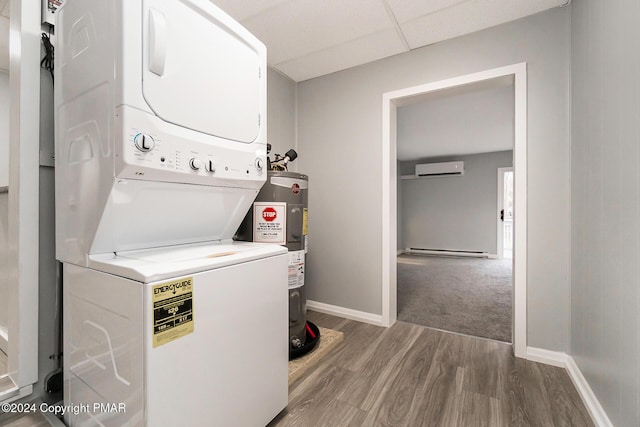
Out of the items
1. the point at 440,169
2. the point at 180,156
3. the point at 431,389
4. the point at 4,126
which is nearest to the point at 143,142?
the point at 180,156

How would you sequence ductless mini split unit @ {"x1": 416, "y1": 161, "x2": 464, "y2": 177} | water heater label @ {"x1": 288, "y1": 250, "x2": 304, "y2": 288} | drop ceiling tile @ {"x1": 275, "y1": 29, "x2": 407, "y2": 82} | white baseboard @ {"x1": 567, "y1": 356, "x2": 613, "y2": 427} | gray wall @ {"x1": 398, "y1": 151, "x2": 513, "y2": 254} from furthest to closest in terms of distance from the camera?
ductless mini split unit @ {"x1": 416, "y1": 161, "x2": 464, "y2": 177} → gray wall @ {"x1": 398, "y1": 151, "x2": 513, "y2": 254} → drop ceiling tile @ {"x1": 275, "y1": 29, "x2": 407, "y2": 82} → water heater label @ {"x1": 288, "y1": 250, "x2": 304, "y2": 288} → white baseboard @ {"x1": 567, "y1": 356, "x2": 613, "y2": 427}

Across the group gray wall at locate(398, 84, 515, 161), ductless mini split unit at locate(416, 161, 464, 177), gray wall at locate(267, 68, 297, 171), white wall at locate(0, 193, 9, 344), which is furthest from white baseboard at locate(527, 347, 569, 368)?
ductless mini split unit at locate(416, 161, 464, 177)

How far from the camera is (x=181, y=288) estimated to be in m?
0.84

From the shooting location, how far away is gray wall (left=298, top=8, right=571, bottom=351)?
1736mm

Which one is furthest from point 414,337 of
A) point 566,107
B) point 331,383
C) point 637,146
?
point 566,107

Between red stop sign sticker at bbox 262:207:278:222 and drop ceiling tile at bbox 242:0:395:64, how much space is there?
129cm

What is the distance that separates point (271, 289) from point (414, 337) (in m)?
1.49

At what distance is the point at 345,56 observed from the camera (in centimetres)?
231

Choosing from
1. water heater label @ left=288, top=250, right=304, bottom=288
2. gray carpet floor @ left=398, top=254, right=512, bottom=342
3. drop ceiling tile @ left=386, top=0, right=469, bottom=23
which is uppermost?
drop ceiling tile @ left=386, top=0, right=469, bottom=23

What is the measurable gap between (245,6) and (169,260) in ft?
5.54

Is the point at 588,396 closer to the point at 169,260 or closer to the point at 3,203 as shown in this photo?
the point at 169,260

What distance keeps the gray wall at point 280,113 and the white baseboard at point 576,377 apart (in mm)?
2364

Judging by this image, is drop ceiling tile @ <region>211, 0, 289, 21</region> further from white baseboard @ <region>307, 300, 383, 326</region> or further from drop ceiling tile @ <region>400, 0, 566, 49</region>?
white baseboard @ <region>307, 300, 383, 326</region>

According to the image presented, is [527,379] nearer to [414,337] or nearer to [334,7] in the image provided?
[414,337]
